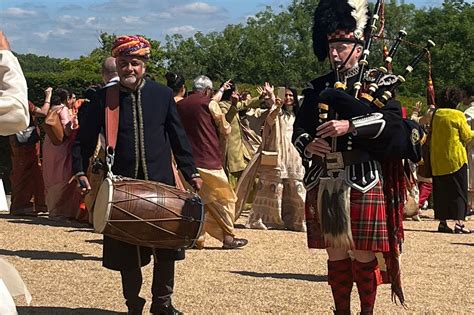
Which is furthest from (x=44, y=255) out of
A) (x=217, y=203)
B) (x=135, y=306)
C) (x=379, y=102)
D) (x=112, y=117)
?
(x=379, y=102)

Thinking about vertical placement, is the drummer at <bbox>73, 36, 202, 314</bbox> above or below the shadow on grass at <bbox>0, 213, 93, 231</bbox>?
above

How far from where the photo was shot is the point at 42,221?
12.6 m

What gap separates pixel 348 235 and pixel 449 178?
6.94 meters

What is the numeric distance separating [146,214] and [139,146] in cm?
46

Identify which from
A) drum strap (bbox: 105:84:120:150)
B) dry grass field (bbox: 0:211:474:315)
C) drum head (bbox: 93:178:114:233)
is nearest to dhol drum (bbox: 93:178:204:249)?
drum head (bbox: 93:178:114:233)

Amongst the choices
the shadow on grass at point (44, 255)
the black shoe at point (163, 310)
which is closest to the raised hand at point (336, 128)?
the black shoe at point (163, 310)

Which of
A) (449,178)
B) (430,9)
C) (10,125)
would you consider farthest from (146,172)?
(430,9)

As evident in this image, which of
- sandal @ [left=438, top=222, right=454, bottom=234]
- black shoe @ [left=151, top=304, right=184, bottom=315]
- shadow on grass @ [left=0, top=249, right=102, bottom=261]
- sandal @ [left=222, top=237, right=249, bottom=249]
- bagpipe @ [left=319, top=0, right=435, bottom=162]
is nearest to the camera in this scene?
bagpipe @ [left=319, top=0, right=435, bottom=162]

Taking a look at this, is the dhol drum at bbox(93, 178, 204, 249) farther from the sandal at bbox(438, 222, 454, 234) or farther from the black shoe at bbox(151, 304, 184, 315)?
the sandal at bbox(438, 222, 454, 234)

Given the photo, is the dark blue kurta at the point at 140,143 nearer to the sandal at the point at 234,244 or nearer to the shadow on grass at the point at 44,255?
the shadow on grass at the point at 44,255

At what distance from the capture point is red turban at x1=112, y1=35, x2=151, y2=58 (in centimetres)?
591

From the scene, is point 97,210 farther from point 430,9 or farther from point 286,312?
point 430,9

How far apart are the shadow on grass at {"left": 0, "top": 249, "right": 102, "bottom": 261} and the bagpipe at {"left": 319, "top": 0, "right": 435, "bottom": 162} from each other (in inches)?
162

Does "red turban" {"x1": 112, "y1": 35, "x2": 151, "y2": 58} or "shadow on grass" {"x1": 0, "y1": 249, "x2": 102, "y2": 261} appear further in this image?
"shadow on grass" {"x1": 0, "y1": 249, "x2": 102, "y2": 261}
